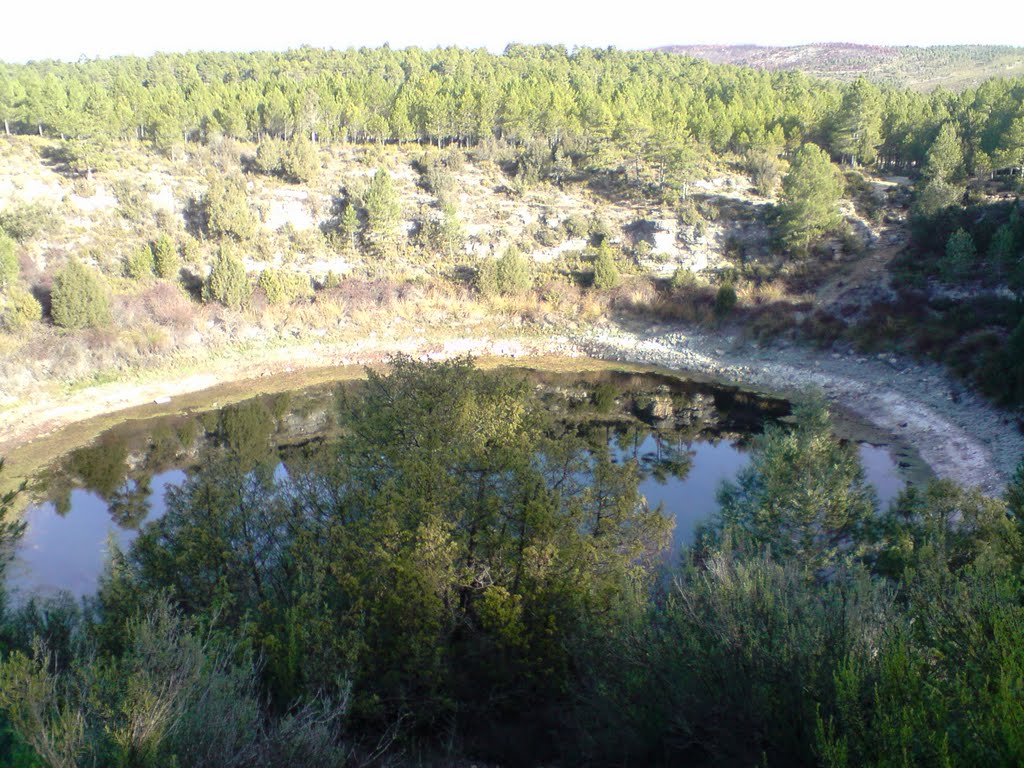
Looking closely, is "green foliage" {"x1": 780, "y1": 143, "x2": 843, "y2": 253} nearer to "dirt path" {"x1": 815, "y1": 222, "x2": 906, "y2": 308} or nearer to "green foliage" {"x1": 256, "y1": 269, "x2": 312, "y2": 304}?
"dirt path" {"x1": 815, "y1": 222, "x2": 906, "y2": 308}

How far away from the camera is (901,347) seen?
35938 mm

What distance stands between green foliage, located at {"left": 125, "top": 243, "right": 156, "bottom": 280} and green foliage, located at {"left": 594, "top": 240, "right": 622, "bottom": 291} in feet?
92.1

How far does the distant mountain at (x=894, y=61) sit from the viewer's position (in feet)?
354

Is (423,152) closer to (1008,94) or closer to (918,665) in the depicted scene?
(1008,94)

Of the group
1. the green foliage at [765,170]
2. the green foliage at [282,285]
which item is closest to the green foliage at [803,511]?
the green foliage at [282,285]

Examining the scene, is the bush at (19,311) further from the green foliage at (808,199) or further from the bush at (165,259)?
the green foliage at (808,199)

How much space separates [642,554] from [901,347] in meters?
29.1

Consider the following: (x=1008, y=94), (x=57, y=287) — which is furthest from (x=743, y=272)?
(x=57, y=287)

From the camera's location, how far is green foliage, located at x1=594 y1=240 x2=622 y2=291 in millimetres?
46812

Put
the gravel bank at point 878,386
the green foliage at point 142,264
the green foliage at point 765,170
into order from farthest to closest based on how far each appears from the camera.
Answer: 1. the green foliage at point 765,170
2. the green foliage at point 142,264
3. the gravel bank at point 878,386

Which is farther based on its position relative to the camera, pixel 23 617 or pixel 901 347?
pixel 901 347

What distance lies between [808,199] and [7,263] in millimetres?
45770

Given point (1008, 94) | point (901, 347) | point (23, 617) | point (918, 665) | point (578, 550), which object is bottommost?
point (901, 347)

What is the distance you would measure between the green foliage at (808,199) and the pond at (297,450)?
14.8 m
